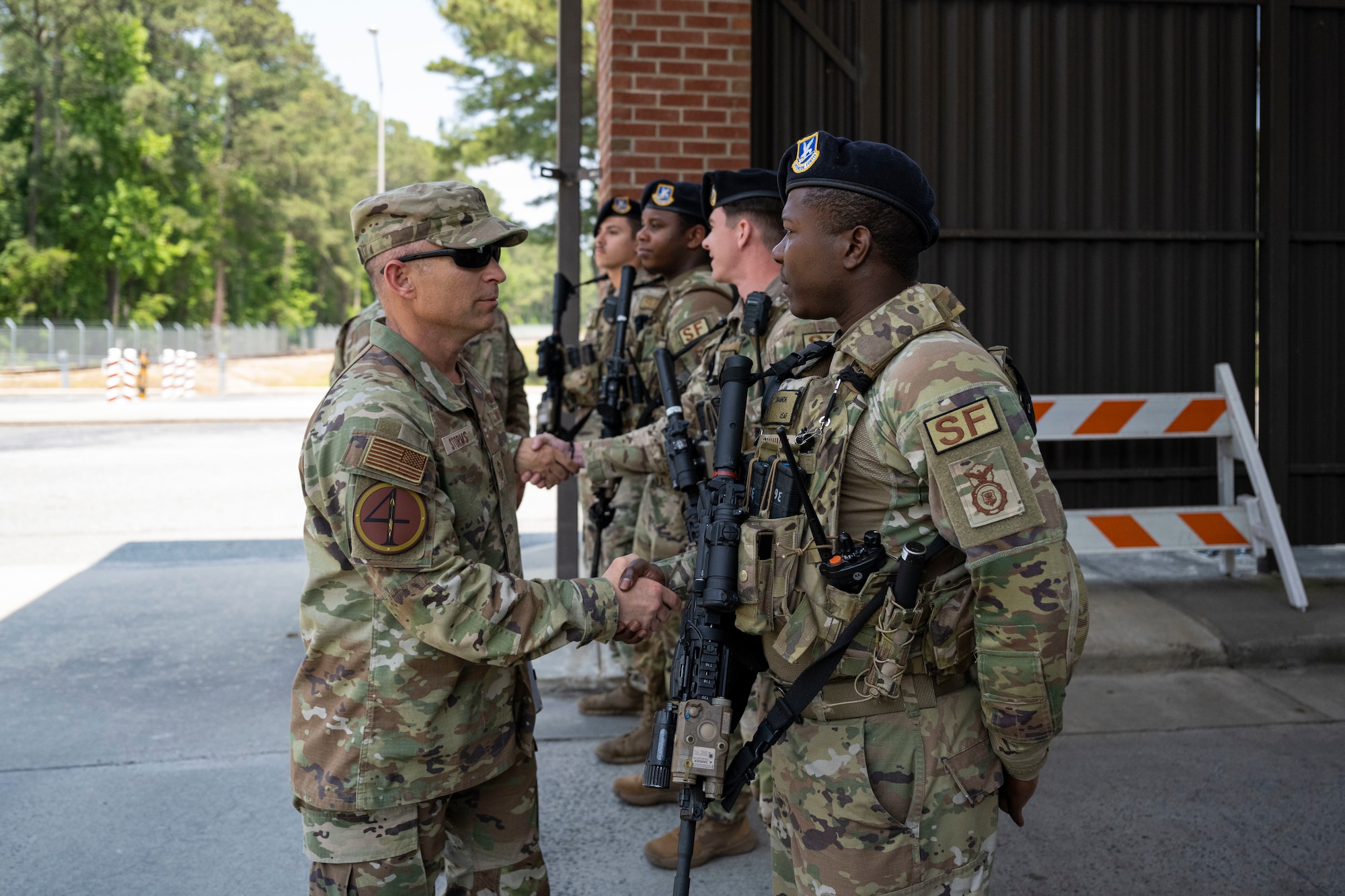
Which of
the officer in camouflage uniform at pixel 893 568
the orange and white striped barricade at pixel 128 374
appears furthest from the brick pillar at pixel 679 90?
the orange and white striped barricade at pixel 128 374

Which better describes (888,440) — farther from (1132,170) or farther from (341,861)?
(1132,170)

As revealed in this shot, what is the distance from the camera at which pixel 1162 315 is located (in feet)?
21.2

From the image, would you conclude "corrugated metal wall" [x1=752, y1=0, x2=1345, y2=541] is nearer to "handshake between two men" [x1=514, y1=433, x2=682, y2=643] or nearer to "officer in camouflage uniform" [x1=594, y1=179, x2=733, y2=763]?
"officer in camouflage uniform" [x1=594, y1=179, x2=733, y2=763]

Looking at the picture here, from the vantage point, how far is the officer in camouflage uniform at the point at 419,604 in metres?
2.12

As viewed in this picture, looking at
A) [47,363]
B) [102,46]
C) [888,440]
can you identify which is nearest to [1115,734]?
[888,440]

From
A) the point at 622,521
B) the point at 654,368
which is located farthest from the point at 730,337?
the point at 622,521

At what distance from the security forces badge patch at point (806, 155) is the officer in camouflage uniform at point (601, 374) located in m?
2.45

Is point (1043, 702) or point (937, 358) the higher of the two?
point (937, 358)

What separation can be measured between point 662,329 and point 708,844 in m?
1.98

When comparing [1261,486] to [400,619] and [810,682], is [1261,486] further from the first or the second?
[400,619]

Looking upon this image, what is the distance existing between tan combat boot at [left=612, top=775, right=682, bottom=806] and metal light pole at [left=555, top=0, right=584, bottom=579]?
2191mm

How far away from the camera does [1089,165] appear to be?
6.39 metres

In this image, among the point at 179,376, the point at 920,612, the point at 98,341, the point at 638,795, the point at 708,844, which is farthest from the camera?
the point at 98,341

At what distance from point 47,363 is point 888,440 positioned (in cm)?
3686
